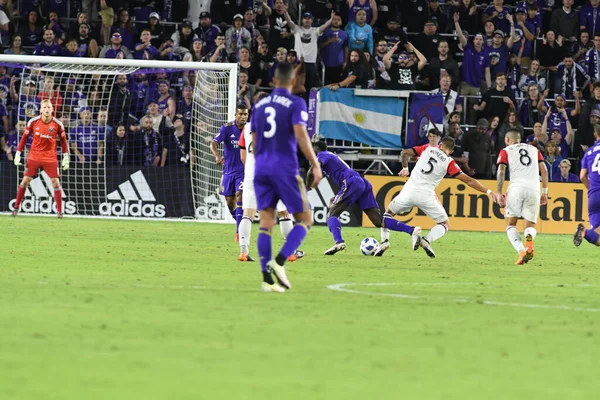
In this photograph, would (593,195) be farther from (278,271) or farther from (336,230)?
(278,271)

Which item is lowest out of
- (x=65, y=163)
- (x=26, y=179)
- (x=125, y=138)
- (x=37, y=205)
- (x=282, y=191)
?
(x=37, y=205)

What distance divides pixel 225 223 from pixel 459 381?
802 inches

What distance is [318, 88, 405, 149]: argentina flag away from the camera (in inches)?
1051

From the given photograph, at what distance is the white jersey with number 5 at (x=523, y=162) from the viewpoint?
1748 cm

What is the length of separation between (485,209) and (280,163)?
672 inches

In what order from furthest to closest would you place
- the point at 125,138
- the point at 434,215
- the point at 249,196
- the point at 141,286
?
1. the point at 125,138
2. the point at 434,215
3. the point at 249,196
4. the point at 141,286

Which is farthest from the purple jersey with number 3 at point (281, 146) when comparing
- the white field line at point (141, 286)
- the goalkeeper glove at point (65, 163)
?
the goalkeeper glove at point (65, 163)

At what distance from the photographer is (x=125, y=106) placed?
90.2ft

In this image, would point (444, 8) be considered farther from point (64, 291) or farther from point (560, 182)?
point (64, 291)

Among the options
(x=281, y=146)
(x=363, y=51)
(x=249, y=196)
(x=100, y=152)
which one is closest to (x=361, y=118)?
(x=363, y=51)

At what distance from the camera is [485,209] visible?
27328mm

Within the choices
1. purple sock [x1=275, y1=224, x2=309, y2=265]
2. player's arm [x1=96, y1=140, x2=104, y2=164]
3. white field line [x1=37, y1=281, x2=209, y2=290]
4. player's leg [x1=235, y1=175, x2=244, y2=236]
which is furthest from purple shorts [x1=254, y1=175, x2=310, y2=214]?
player's arm [x1=96, y1=140, x2=104, y2=164]

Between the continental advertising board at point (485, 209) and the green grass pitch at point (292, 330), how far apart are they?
11.4m

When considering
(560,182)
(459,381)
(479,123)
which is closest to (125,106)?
(479,123)
